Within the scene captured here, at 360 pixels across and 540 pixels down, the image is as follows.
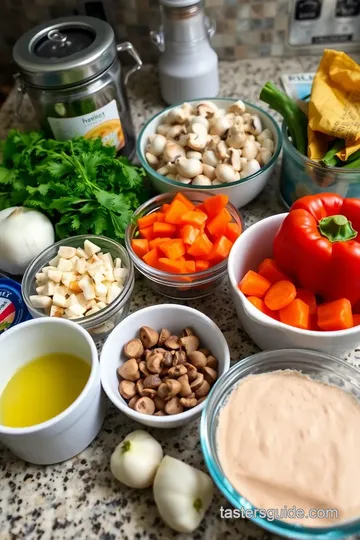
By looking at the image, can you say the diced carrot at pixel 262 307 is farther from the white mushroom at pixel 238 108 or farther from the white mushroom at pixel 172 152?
the white mushroom at pixel 238 108

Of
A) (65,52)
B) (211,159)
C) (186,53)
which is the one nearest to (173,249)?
(211,159)

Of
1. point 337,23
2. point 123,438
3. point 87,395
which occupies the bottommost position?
point 123,438

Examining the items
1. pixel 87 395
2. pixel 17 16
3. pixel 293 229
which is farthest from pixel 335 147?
pixel 17 16

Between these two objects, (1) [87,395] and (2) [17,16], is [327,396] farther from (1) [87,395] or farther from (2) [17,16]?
(2) [17,16]

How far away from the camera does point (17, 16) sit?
129cm

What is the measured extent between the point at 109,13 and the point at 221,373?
1.00 meters

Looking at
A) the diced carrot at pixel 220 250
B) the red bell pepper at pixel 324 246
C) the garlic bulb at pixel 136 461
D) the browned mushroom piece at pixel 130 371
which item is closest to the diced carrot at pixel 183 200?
the diced carrot at pixel 220 250

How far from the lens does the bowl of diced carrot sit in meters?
0.85

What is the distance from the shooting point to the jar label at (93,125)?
0.98 m

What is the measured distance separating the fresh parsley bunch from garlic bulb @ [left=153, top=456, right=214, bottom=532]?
447mm

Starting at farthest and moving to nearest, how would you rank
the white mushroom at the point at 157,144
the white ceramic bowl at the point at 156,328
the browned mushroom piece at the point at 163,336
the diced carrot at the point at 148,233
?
the white mushroom at the point at 157,144, the diced carrot at the point at 148,233, the browned mushroom piece at the point at 163,336, the white ceramic bowl at the point at 156,328

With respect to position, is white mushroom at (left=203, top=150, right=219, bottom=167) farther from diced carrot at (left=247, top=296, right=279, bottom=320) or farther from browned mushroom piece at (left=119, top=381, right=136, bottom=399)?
browned mushroom piece at (left=119, top=381, right=136, bottom=399)

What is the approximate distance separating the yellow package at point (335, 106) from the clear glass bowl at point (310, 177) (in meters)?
0.03

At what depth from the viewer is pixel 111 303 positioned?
82 centimetres
